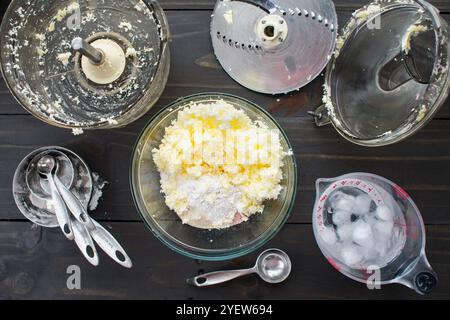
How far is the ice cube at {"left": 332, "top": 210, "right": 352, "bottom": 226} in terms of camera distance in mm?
958

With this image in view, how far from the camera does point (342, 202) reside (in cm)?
96

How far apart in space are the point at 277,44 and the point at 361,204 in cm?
36

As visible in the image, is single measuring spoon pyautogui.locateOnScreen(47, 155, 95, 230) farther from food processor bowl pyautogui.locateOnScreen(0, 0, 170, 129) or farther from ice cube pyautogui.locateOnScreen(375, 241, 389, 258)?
ice cube pyautogui.locateOnScreen(375, 241, 389, 258)

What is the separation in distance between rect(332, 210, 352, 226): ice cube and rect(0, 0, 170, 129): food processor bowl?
43 centimetres

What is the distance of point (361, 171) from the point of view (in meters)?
0.97

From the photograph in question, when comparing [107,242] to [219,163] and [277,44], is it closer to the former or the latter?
[219,163]

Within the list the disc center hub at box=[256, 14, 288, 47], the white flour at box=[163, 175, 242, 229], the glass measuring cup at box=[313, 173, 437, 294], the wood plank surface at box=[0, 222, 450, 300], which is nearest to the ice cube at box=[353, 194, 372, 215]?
the glass measuring cup at box=[313, 173, 437, 294]

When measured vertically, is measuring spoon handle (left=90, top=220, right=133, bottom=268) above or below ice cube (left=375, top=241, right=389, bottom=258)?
above

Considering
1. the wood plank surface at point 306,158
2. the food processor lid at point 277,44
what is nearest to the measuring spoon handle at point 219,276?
the wood plank surface at point 306,158

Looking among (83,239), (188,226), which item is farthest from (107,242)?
(188,226)

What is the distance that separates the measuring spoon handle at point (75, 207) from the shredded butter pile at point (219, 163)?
0.51ft

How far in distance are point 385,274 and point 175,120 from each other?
0.52 meters
